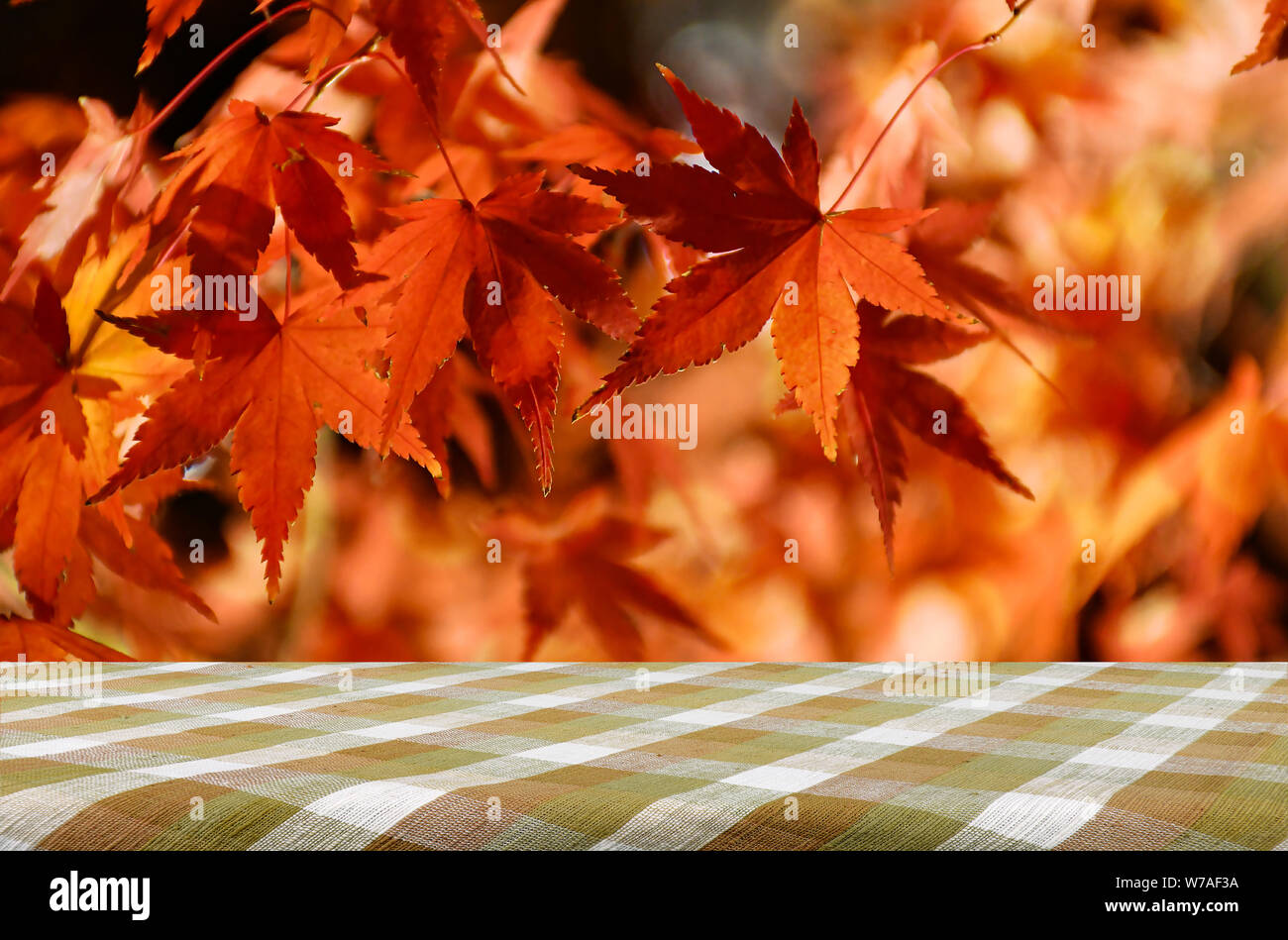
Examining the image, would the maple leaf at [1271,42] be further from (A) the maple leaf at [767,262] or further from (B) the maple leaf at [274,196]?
(B) the maple leaf at [274,196]

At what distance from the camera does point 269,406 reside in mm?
666

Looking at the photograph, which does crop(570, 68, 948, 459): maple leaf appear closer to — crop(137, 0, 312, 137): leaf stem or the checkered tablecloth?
the checkered tablecloth

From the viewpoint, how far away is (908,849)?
1.20 ft

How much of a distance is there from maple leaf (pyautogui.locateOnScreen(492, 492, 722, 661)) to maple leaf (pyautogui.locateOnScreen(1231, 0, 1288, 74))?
0.65 meters

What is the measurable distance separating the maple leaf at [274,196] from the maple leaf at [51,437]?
0.82ft

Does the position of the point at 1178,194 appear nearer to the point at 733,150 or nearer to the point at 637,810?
the point at 733,150

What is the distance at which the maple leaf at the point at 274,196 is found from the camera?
644 millimetres

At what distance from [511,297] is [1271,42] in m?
0.70

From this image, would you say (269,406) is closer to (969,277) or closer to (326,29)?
(326,29)

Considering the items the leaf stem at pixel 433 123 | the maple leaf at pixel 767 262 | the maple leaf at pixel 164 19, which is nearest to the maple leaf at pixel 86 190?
the maple leaf at pixel 164 19

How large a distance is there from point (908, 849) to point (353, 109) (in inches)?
30.6

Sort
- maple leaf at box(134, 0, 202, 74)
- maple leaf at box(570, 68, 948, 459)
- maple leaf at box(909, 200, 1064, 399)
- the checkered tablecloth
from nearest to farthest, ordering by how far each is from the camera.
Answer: the checkered tablecloth, maple leaf at box(570, 68, 948, 459), maple leaf at box(134, 0, 202, 74), maple leaf at box(909, 200, 1064, 399)

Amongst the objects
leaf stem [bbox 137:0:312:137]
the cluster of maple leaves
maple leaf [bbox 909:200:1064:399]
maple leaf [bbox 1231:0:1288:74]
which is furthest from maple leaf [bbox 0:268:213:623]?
maple leaf [bbox 1231:0:1288:74]

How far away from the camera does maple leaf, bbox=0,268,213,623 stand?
862mm
